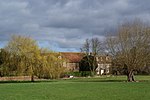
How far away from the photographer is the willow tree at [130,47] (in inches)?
2495

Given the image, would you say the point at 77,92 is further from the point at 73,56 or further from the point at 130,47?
the point at 73,56

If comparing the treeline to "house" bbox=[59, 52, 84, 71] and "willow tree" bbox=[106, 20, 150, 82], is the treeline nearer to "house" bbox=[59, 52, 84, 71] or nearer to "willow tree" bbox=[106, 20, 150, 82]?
"willow tree" bbox=[106, 20, 150, 82]

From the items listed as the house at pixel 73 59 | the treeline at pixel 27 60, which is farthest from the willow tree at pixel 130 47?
the house at pixel 73 59

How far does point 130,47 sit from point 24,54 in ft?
74.4

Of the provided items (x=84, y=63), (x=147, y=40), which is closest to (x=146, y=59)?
(x=147, y=40)

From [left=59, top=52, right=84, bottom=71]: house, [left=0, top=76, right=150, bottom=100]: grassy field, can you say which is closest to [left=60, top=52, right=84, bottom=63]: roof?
[left=59, top=52, right=84, bottom=71]: house

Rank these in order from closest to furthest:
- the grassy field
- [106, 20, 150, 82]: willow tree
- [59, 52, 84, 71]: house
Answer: the grassy field
[106, 20, 150, 82]: willow tree
[59, 52, 84, 71]: house

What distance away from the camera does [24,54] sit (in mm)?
69250

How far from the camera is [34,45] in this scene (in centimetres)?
7112

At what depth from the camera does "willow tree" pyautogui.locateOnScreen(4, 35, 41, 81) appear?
6781 centimetres

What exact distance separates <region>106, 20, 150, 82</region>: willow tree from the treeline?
13.1m

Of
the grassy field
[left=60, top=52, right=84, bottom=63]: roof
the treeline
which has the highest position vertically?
[left=60, top=52, right=84, bottom=63]: roof

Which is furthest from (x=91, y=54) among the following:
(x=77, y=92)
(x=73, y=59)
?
(x=77, y=92)

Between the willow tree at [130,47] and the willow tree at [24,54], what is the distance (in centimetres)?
1620
